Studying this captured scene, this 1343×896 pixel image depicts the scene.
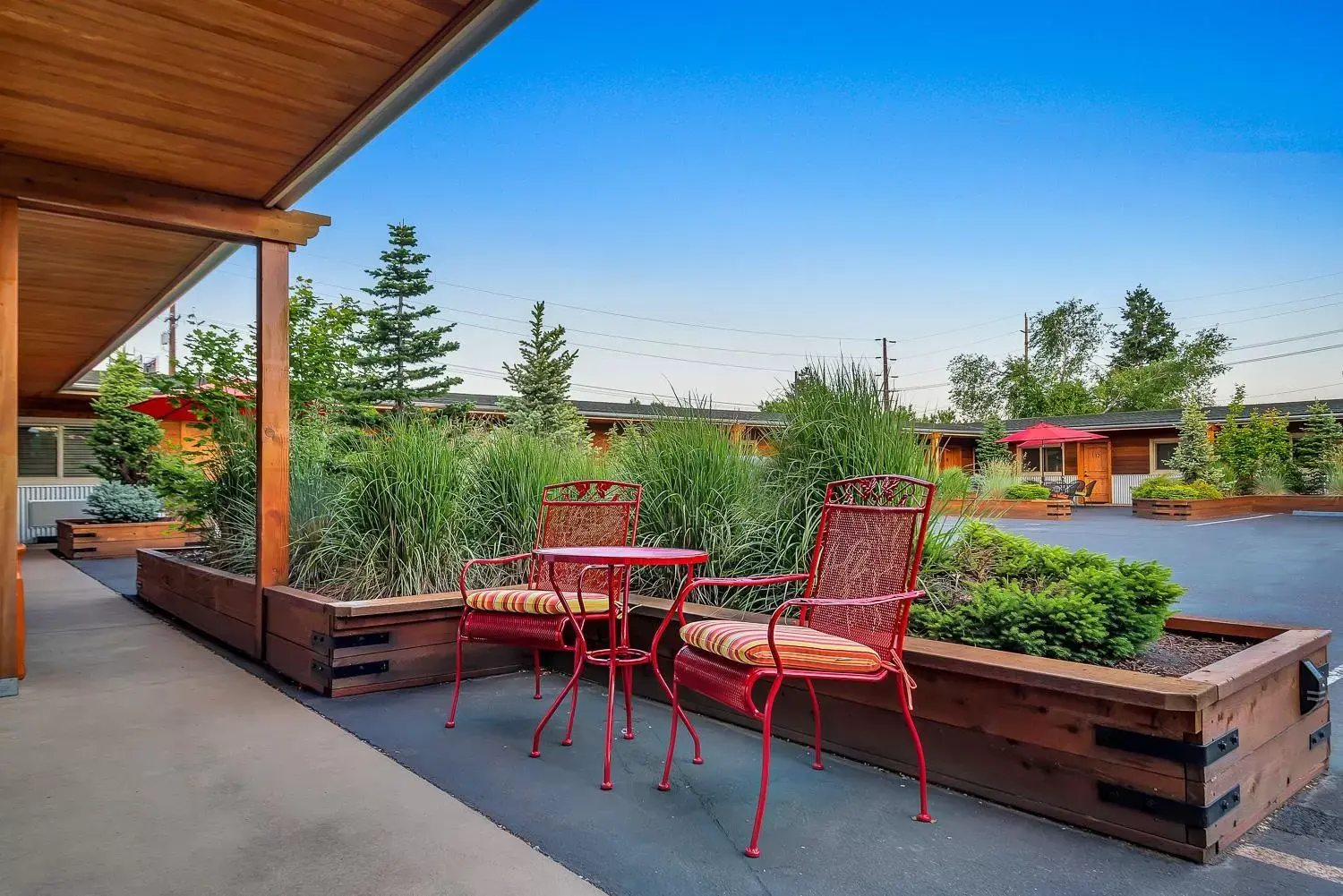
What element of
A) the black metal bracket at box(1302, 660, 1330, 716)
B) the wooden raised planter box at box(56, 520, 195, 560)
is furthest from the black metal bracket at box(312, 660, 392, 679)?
the wooden raised planter box at box(56, 520, 195, 560)

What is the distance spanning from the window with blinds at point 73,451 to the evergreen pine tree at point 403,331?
5077mm

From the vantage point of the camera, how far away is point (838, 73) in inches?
563

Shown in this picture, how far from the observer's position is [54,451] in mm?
14000

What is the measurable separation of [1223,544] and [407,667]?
382 inches

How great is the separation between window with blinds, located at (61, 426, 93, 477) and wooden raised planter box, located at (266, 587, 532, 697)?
44.3 feet

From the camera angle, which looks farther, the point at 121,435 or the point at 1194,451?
the point at 1194,451

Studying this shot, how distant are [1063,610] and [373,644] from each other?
9.42 ft

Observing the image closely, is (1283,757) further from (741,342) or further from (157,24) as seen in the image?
(741,342)

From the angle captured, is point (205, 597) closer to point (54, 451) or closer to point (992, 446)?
point (54, 451)

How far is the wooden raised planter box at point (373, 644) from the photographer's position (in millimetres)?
3490

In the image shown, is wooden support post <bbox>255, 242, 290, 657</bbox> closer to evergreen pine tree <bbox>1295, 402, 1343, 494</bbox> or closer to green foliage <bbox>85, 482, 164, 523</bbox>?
green foliage <bbox>85, 482, 164, 523</bbox>

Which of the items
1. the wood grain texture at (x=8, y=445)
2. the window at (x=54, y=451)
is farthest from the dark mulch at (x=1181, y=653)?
the window at (x=54, y=451)

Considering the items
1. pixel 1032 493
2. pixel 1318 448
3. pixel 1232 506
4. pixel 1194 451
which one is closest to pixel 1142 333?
pixel 1318 448

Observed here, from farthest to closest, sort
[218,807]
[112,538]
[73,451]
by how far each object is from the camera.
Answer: [73,451] < [112,538] < [218,807]
